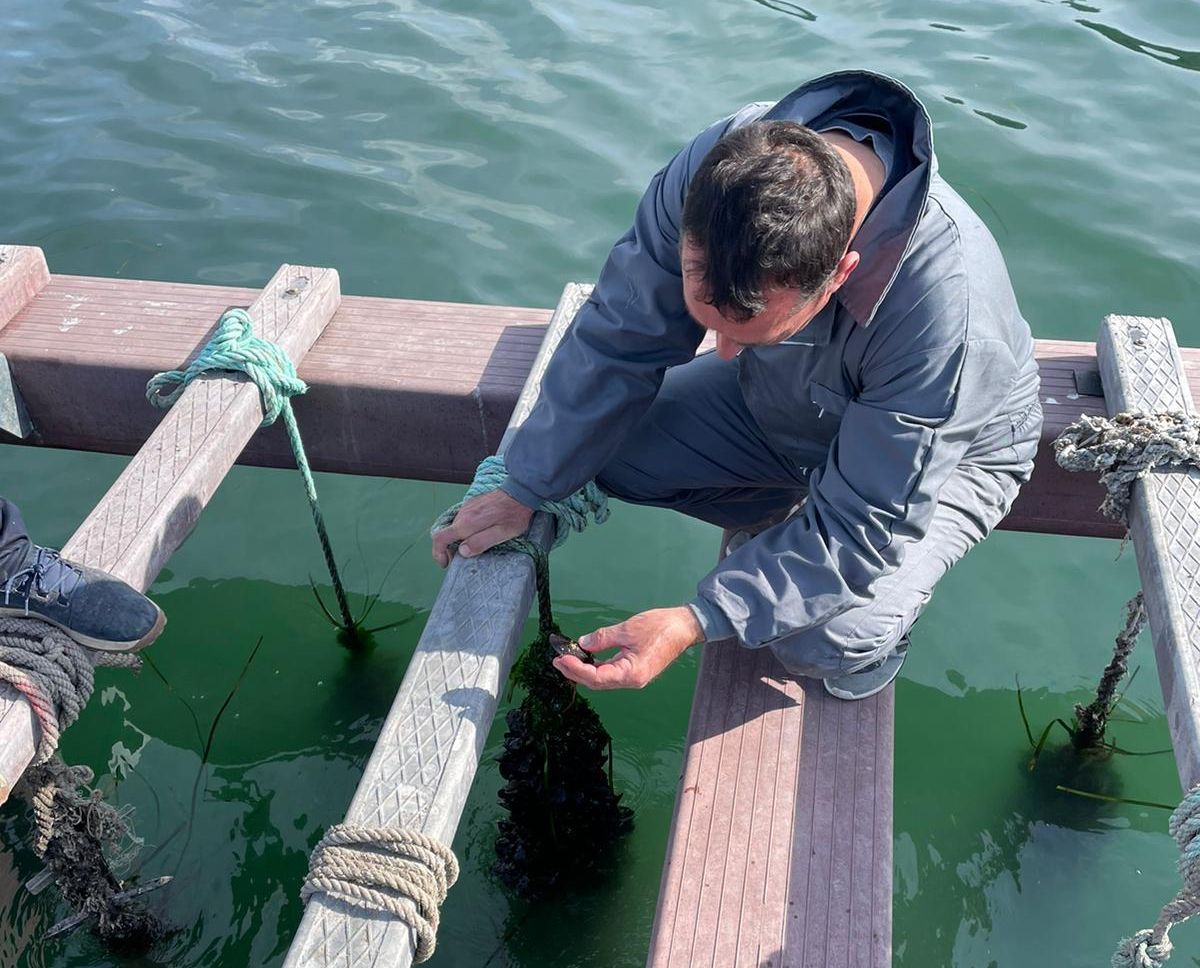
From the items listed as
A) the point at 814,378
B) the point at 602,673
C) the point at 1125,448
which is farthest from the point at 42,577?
the point at 1125,448

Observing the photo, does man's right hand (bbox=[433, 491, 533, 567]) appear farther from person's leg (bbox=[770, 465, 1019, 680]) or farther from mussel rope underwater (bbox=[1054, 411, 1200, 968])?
mussel rope underwater (bbox=[1054, 411, 1200, 968])

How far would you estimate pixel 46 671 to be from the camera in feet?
7.21

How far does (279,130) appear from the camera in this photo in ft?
19.4

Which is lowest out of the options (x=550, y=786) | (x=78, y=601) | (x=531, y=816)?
(x=531, y=816)

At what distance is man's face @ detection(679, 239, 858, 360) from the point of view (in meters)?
1.96

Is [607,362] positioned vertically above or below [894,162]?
below

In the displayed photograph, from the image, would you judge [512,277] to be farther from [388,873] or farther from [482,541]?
[388,873]

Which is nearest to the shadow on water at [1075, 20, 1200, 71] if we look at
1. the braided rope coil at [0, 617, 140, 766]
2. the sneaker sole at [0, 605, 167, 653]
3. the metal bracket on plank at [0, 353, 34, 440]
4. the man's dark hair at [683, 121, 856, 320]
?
the man's dark hair at [683, 121, 856, 320]

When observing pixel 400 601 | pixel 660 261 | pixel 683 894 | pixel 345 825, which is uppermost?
Answer: pixel 660 261

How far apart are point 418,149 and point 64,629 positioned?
393cm

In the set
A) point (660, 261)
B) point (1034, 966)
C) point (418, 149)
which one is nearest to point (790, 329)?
point (660, 261)

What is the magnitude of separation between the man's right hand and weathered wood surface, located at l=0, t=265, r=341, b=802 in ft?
1.93

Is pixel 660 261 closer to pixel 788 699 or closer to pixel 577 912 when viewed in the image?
pixel 788 699

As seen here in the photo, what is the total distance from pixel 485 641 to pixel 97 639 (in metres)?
0.82
